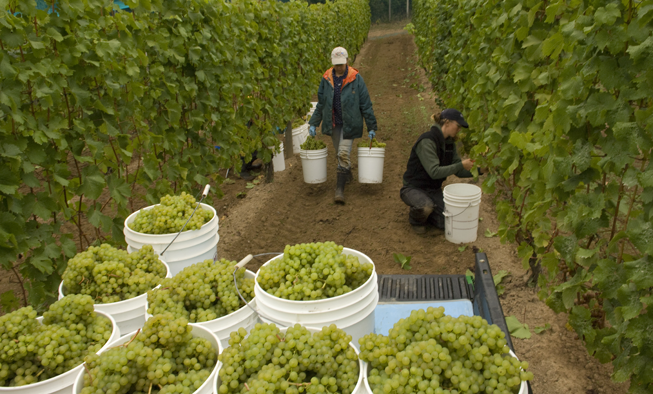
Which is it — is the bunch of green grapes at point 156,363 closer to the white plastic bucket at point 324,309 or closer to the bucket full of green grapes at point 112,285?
the white plastic bucket at point 324,309

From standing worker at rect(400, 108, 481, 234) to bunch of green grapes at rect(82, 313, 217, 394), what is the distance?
360 cm

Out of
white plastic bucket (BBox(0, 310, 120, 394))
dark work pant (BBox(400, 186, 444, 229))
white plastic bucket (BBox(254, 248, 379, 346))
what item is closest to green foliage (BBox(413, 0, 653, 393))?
white plastic bucket (BBox(254, 248, 379, 346))

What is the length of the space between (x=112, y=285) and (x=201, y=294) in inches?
18.2

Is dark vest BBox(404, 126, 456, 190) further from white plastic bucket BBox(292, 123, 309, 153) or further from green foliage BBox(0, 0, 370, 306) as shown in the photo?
white plastic bucket BBox(292, 123, 309, 153)

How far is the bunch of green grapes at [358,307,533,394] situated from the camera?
51.2 inches

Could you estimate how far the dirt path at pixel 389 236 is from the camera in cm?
291

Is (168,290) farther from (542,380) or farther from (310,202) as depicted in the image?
(310,202)

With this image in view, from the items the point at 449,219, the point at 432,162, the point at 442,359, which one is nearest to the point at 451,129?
the point at 432,162

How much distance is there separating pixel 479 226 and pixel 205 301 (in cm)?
387

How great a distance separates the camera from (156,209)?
2.69m

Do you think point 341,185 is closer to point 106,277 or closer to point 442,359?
point 106,277

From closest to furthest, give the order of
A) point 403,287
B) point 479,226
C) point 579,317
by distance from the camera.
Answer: point 579,317, point 403,287, point 479,226

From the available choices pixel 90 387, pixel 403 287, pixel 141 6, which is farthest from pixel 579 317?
pixel 141 6

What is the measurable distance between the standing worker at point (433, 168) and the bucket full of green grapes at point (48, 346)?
12.2 ft
